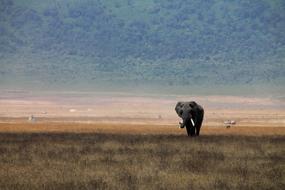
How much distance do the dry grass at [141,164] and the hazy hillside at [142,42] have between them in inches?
3383

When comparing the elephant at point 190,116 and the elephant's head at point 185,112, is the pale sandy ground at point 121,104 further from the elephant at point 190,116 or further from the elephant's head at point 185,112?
the elephant's head at point 185,112

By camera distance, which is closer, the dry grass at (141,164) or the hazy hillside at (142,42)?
the dry grass at (141,164)

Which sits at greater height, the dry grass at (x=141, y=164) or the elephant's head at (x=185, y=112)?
the elephant's head at (x=185, y=112)

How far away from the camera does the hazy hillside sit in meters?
116

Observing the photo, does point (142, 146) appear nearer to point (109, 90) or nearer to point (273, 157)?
point (273, 157)

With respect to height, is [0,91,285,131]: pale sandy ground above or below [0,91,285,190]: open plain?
above

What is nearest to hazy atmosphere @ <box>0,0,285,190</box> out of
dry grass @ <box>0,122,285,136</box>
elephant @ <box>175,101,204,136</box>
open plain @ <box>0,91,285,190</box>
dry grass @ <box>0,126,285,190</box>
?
elephant @ <box>175,101,204,136</box>

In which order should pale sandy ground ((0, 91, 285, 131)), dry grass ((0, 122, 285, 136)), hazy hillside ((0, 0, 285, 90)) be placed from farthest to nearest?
hazy hillside ((0, 0, 285, 90)) → pale sandy ground ((0, 91, 285, 131)) → dry grass ((0, 122, 285, 136))

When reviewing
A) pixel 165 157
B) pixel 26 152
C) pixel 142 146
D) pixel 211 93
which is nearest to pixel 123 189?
pixel 165 157

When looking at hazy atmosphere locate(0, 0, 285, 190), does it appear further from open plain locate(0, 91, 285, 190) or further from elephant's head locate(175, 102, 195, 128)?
open plain locate(0, 91, 285, 190)

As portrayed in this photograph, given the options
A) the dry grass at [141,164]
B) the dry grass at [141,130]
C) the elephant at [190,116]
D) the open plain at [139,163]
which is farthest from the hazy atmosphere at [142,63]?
the dry grass at [141,164]

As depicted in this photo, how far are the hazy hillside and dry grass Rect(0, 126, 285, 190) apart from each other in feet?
282

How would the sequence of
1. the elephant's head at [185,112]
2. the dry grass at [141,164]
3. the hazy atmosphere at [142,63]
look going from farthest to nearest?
the hazy atmosphere at [142,63] → the elephant's head at [185,112] → the dry grass at [141,164]

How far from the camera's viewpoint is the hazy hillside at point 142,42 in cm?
11600
